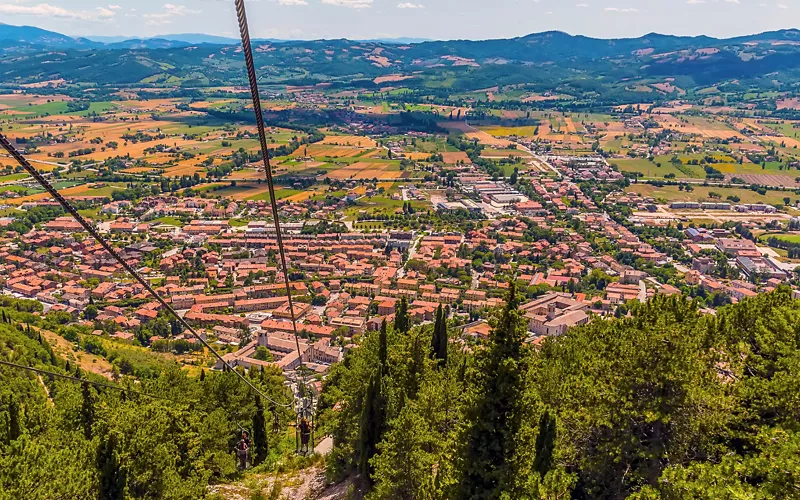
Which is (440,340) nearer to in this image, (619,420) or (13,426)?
(619,420)

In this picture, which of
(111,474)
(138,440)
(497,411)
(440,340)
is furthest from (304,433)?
(497,411)

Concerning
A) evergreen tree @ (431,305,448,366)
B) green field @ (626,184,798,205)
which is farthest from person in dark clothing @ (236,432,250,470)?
green field @ (626,184,798,205)

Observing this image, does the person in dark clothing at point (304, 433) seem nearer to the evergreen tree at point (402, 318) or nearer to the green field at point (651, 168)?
the evergreen tree at point (402, 318)

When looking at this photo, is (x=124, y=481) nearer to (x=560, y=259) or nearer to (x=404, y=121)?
(x=560, y=259)

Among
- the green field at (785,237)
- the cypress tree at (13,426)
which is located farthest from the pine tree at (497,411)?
the green field at (785,237)

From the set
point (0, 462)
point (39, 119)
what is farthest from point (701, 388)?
point (39, 119)

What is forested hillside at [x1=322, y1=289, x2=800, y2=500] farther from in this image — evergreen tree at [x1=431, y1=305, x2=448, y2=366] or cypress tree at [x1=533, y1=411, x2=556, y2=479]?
evergreen tree at [x1=431, y1=305, x2=448, y2=366]
